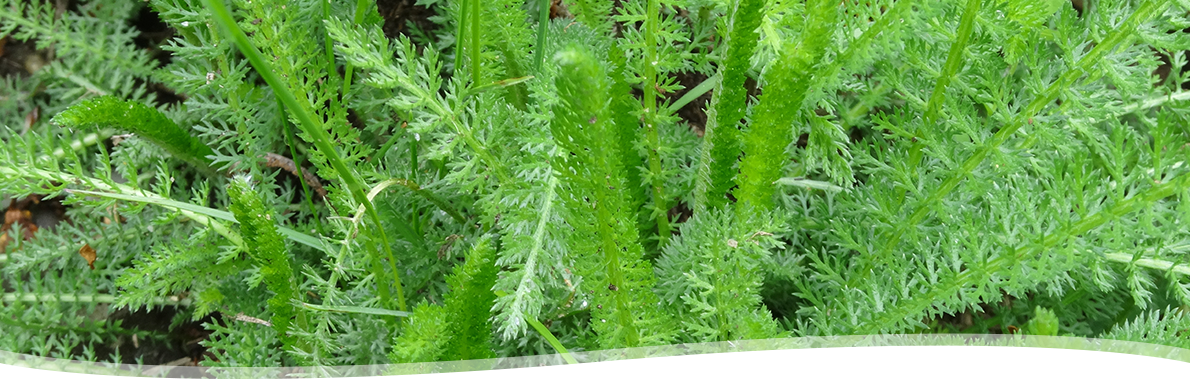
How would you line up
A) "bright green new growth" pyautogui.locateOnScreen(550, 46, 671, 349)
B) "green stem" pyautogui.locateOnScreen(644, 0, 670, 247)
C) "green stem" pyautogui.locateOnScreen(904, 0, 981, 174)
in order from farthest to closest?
1. "green stem" pyautogui.locateOnScreen(644, 0, 670, 247)
2. "green stem" pyautogui.locateOnScreen(904, 0, 981, 174)
3. "bright green new growth" pyautogui.locateOnScreen(550, 46, 671, 349)

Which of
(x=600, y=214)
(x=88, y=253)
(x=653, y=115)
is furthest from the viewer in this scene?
(x=88, y=253)

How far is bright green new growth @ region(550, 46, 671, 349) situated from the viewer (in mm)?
581

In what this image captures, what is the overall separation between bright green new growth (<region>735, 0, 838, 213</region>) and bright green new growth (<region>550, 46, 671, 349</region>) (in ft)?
0.47

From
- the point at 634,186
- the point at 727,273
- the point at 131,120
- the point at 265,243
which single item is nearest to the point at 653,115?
the point at 634,186

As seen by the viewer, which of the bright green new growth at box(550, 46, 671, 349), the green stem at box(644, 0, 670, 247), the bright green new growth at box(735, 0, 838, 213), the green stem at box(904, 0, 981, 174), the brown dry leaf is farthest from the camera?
the brown dry leaf

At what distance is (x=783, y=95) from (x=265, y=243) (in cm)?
57

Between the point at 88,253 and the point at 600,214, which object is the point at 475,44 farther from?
the point at 88,253

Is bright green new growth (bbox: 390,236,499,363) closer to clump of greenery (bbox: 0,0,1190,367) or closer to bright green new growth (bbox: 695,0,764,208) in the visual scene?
clump of greenery (bbox: 0,0,1190,367)

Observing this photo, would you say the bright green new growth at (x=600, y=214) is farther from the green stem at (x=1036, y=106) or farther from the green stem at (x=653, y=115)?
the green stem at (x=1036, y=106)

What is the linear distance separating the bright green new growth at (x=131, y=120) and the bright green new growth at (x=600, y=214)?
492 mm

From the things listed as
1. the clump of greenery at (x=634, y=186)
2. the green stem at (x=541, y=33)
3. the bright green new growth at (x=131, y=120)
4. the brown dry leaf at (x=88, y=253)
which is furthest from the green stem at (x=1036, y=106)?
the brown dry leaf at (x=88, y=253)

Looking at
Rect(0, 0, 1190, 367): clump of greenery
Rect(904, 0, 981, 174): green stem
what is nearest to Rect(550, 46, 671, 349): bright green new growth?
Rect(0, 0, 1190, 367): clump of greenery

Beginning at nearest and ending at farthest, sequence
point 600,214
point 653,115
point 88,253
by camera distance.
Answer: point 600,214 → point 653,115 → point 88,253

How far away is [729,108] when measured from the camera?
0.87 m
